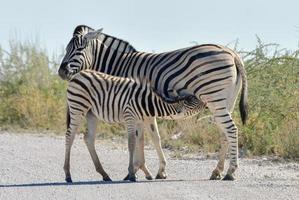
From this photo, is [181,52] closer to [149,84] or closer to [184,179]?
[149,84]

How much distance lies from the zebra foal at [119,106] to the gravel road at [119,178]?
447 mm

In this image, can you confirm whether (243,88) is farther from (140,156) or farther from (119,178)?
(119,178)

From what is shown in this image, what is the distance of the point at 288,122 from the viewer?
20.2 metres

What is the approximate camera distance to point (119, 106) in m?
14.9

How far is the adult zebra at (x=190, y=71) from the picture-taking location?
1488 cm

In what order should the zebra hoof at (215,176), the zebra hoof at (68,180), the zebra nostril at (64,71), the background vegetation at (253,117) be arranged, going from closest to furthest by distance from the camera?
the zebra hoof at (68,180) → the zebra hoof at (215,176) → the zebra nostril at (64,71) → the background vegetation at (253,117)

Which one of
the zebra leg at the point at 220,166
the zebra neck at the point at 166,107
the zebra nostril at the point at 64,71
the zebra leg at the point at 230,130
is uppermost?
the zebra nostril at the point at 64,71

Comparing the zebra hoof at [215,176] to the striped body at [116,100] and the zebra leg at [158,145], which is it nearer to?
the zebra leg at [158,145]

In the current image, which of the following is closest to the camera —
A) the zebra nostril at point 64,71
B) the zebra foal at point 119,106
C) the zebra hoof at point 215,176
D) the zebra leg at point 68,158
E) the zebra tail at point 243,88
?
the zebra leg at point 68,158

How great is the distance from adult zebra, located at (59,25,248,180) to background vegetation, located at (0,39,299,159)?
154 inches

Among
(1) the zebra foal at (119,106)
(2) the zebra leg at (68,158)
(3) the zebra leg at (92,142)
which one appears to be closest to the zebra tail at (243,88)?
(1) the zebra foal at (119,106)

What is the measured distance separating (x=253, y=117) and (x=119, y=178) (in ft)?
21.1

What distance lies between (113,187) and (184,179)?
1767 mm

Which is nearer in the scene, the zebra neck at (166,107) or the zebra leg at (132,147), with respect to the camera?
the zebra leg at (132,147)
